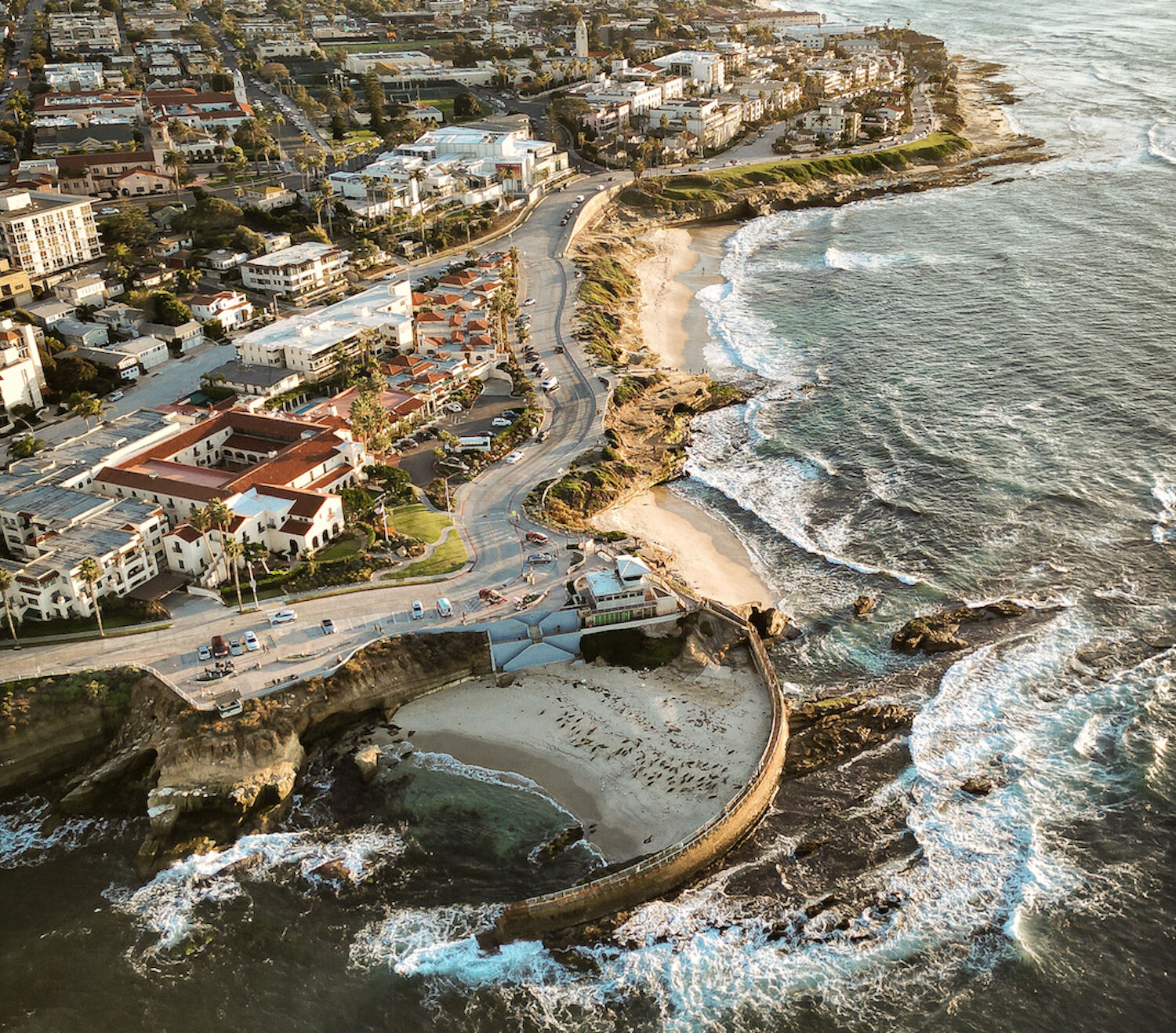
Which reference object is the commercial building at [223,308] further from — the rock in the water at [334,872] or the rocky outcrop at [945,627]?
the rocky outcrop at [945,627]

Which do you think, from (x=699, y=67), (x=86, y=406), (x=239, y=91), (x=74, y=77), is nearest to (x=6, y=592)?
(x=86, y=406)

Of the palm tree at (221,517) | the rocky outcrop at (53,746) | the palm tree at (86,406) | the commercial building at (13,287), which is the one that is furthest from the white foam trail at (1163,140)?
the rocky outcrop at (53,746)

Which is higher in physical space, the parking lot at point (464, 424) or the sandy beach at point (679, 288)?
the parking lot at point (464, 424)

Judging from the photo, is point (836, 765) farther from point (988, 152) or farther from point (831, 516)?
point (988, 152)

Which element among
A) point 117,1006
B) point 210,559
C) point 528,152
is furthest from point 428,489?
point 528,152

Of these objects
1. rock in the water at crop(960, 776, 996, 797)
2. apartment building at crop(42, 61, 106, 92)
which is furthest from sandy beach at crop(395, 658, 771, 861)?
apartment building at crop(42, 61, 106, 92)

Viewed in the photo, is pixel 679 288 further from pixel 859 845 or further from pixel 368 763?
pixel 859 845
